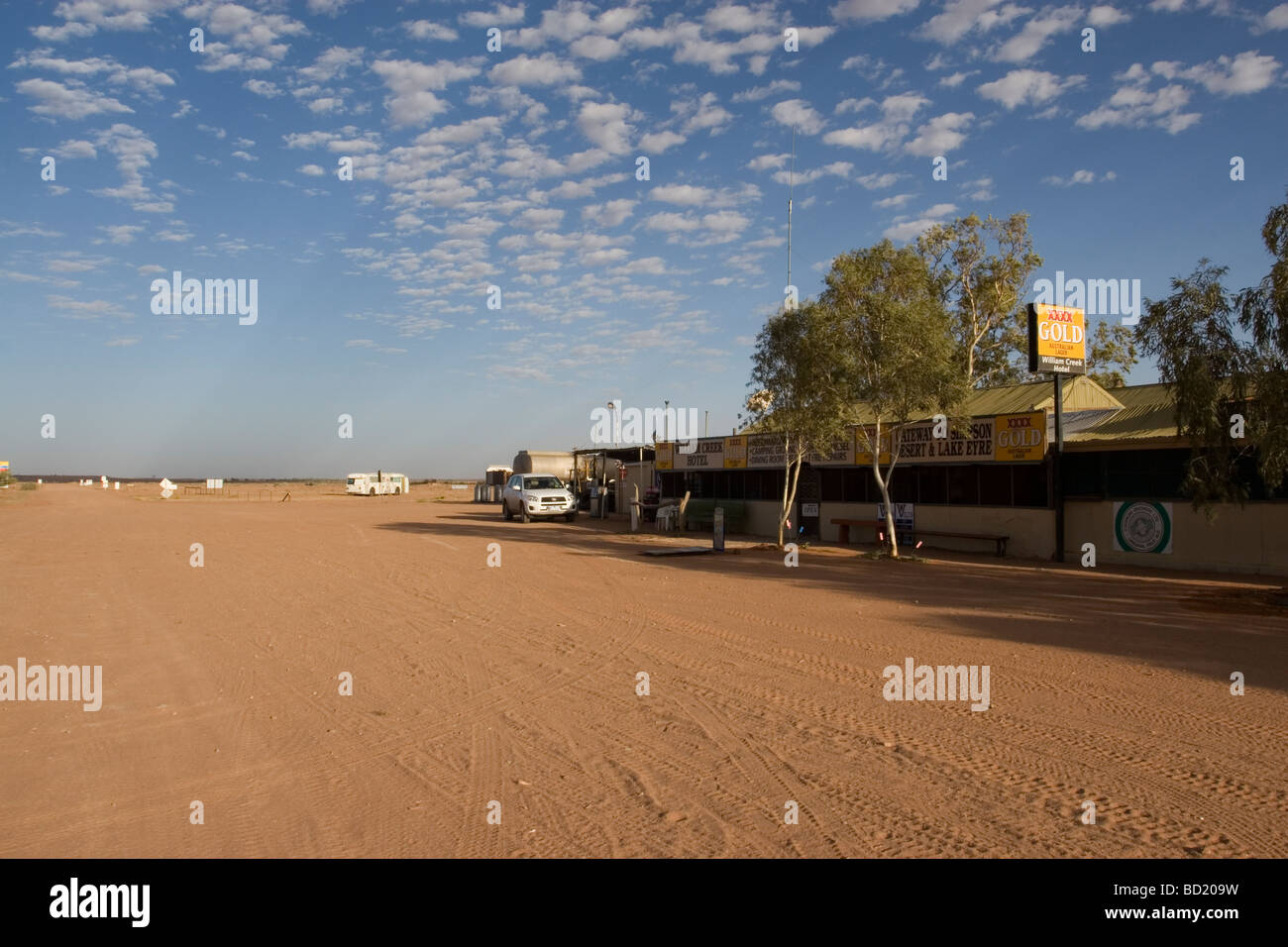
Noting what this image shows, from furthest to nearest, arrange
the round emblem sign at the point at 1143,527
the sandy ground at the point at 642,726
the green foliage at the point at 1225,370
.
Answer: the round emblem sign at the point at 1143,527 < the green foliage at the point at 1225,370 < the sandy ground at the point at 642,726

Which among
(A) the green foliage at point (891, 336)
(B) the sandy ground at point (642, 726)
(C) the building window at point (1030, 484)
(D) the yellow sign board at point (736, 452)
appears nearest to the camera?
(B) the sandy ground at point (642, 726)

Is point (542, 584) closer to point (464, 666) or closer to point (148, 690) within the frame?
point (464, 666)

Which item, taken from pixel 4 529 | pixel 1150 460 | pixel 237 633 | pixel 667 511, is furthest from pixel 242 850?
pixel 4 529

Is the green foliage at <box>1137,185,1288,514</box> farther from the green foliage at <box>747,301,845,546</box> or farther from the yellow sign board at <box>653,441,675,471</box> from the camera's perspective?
the yellow sign board at <box>653,441,675,471</box>

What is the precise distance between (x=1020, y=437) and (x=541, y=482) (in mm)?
20530

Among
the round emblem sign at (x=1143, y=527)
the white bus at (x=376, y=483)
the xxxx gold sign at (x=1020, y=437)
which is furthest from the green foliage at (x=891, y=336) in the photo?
the white bus at (x=376, y=483)

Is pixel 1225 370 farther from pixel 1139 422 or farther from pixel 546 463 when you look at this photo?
pixel 546 463

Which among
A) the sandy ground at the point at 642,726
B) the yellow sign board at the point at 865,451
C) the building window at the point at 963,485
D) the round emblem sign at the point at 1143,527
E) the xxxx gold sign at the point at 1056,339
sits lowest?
the sandy ground at the point at 642,726

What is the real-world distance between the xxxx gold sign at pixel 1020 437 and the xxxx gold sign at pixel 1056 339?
3.95 ft

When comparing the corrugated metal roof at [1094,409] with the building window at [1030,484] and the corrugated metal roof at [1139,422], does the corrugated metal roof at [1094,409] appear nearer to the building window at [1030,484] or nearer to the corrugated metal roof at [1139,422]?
the corrugated metal roof at [1139,422]

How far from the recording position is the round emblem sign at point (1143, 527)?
18578 mm

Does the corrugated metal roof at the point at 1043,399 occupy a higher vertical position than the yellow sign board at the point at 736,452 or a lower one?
higher
